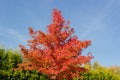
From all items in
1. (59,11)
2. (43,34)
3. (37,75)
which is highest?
(59,11)

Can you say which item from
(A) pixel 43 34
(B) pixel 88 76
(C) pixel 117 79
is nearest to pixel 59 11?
(A) pixel 43 34

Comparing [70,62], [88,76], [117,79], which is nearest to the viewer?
[70,62]

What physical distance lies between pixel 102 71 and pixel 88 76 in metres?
2.11

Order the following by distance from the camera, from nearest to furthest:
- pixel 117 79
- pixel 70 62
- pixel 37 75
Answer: pixel 70 62 < pixel 37 75 < pixel 117 79

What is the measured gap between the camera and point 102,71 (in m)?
26.7

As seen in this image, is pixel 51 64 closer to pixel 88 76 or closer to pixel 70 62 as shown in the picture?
pixel 70 62

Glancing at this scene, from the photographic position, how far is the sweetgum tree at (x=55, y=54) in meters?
20.7

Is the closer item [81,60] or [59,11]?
[81,60]

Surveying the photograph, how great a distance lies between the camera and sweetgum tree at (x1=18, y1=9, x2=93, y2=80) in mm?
20672

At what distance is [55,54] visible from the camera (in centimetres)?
2098

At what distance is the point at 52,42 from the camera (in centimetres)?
2134

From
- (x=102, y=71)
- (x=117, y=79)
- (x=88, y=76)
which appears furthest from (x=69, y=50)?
(x=117, y=79)

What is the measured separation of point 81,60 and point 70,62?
0.90 m

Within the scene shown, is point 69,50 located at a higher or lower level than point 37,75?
higher
